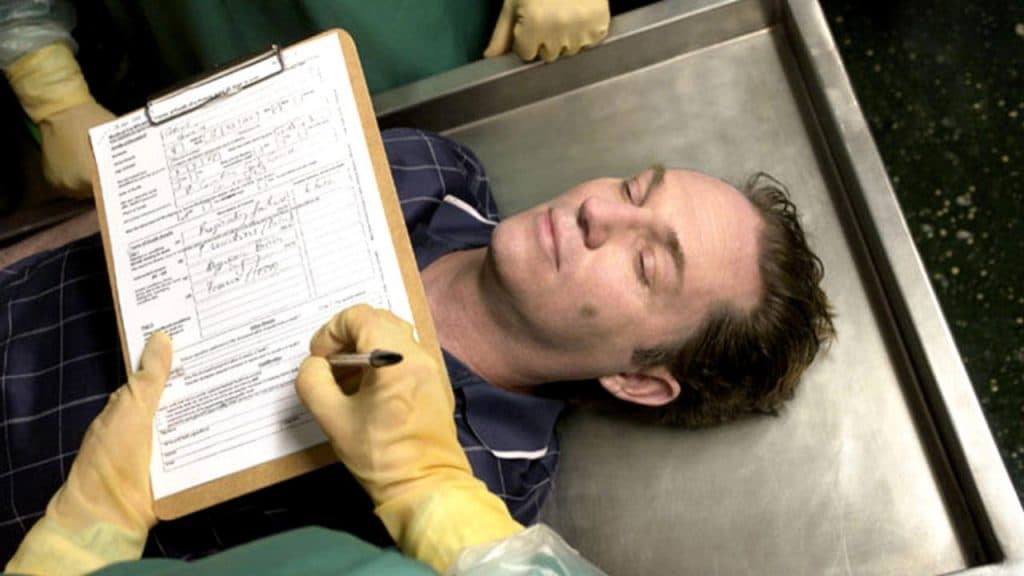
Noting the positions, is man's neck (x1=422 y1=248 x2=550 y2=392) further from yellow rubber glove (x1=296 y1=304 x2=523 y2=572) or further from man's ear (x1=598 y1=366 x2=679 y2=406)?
yellow rubber glove (x1=296 y1=304 x2=523 y2=572)

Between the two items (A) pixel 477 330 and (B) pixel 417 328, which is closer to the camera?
(B) pixel 417 328

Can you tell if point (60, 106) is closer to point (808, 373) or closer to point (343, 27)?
point (343, 27)

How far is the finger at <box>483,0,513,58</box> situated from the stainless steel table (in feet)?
0.09

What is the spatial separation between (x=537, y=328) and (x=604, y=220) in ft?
0.66

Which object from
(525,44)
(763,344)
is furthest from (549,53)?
(763,344)

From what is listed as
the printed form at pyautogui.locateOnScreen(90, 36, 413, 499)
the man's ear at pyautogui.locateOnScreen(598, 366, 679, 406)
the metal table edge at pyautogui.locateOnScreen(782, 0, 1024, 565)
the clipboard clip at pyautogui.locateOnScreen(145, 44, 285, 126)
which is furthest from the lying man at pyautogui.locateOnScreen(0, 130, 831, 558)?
the clipboard clip at pyautogui.locateOnScreen(145, 44, 285, 126)

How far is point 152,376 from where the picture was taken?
41.9 inches

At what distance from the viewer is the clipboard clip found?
1.14m

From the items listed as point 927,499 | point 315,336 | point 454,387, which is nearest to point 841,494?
point 927,499

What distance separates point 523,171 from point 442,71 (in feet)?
0.82

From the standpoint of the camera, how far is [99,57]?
1.88m

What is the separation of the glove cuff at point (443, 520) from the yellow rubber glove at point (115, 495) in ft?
1.03

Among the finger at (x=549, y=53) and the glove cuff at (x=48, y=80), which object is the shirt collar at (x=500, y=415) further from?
the glove cuff at (x=48, y=80)

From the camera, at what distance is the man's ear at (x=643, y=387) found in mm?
1381
